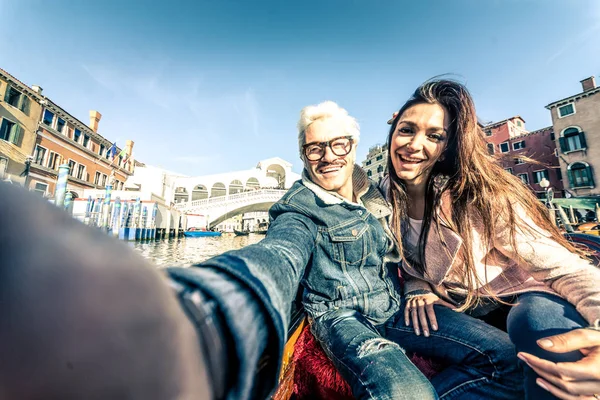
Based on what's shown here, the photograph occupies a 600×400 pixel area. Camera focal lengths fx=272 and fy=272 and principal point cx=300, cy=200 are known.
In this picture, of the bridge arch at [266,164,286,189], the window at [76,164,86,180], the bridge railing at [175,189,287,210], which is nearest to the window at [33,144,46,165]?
the window at [76,164,86,180]

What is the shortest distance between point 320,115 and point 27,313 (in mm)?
1247

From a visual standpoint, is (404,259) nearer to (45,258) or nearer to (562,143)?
(45,258)

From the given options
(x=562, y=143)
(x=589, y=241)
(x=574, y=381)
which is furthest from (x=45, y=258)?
(x=562, y=143)

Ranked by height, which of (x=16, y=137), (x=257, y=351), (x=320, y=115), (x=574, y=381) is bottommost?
(x=574, y=381)

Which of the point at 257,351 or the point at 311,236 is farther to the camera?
the point at 311,236

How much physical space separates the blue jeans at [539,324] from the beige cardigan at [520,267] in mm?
34

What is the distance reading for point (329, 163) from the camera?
1213mm

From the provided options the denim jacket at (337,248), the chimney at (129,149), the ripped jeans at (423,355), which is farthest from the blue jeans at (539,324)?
the chimney at (129,149)

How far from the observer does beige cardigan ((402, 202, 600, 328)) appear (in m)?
0.89

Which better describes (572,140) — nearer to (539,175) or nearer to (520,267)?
(539,175)

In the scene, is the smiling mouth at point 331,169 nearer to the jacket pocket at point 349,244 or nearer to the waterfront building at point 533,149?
the jacket pocket at point 349,244

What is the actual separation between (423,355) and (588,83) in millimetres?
19883

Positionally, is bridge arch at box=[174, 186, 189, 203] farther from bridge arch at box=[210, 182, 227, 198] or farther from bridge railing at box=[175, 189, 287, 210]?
bridge railing at box=[175, 189, 287, 210]

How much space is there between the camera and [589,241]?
1.29 metres
